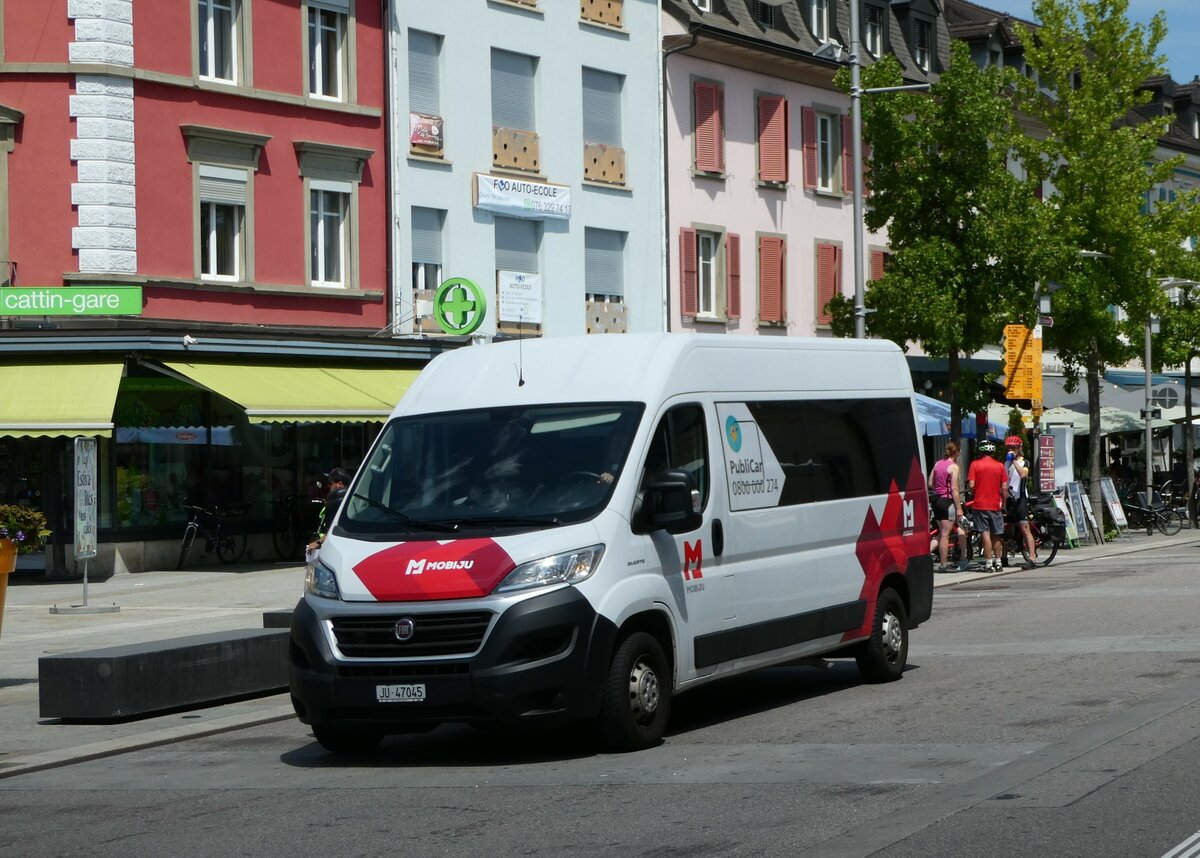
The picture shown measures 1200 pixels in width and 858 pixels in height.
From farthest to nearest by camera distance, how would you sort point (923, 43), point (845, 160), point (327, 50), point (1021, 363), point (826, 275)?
point (923, 43) < point (845, 160) < point (826, 275) < point (1021, 363) < point (327, 50)

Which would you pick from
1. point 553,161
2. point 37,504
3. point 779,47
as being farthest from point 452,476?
point 779,47

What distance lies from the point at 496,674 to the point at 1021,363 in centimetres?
2414

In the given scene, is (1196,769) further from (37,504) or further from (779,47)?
(779,47)

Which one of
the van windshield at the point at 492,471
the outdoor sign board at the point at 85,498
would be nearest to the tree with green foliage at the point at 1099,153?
the outdoor sign board at the point at 85,498

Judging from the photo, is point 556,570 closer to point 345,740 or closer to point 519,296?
point 345,740

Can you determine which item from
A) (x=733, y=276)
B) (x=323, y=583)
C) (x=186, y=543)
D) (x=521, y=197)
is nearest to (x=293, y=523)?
(x=186, y=543)

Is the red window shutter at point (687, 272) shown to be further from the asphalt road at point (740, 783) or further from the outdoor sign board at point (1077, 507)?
the asphalt road at point (740, 783)

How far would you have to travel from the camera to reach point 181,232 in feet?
96.8

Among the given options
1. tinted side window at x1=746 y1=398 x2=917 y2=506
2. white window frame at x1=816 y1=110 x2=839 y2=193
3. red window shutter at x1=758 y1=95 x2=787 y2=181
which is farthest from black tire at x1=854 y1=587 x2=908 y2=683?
white window frame at x1=816 y1=110 x2=839 y2=193

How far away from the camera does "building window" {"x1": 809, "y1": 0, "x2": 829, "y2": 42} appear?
45.0 metres

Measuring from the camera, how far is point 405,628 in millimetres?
10203

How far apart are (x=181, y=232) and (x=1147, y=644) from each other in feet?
60.6

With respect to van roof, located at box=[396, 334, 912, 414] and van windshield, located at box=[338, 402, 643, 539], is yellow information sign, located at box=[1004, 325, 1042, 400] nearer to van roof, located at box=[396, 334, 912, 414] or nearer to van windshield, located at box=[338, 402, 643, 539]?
van roof, located at box=[396, 334, 912, 414]

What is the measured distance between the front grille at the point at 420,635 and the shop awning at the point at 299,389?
688 inches
